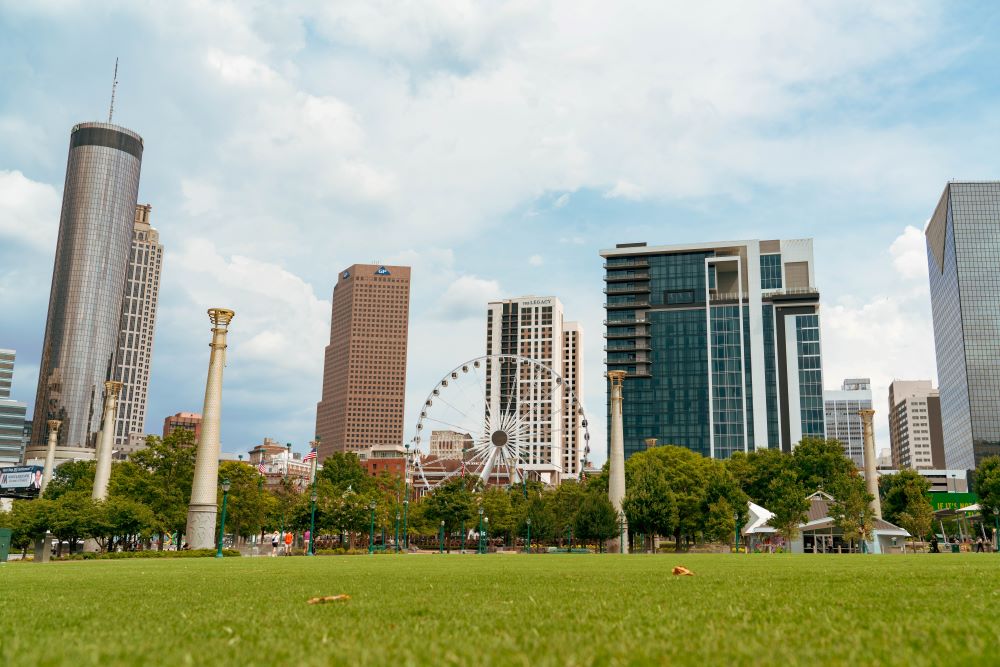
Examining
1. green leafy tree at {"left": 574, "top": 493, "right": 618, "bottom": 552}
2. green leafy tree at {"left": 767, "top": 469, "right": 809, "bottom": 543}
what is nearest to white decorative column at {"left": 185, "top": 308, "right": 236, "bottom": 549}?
green leafy tree at {"left": 574, "top": 493, "right": 618, "bottom": 552}

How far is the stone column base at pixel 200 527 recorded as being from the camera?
159ft

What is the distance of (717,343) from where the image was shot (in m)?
163

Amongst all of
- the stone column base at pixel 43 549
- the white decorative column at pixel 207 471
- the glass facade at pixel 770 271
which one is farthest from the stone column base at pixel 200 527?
the glass facade at pixel 770 271

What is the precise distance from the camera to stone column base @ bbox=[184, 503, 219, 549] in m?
48.6

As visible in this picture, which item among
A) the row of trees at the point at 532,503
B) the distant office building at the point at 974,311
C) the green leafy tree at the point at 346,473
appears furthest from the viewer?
the distant office building at the point at 974,311

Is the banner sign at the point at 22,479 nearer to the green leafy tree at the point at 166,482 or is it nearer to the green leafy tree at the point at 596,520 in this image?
the green leafy tree at the point at 166,482

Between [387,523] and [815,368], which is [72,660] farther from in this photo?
[815,368]

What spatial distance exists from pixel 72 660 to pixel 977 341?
199 meters

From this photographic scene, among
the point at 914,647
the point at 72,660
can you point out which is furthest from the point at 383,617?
the point at 914,647

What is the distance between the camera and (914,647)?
15.6ft

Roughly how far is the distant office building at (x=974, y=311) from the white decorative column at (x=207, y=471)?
167107 millimetres

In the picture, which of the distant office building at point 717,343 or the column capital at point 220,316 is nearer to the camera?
the column capital at point 220,316

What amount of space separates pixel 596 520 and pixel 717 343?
103 meters

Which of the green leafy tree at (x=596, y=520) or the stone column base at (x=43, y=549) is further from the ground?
the green leafy tree at (x=596, y=520)
